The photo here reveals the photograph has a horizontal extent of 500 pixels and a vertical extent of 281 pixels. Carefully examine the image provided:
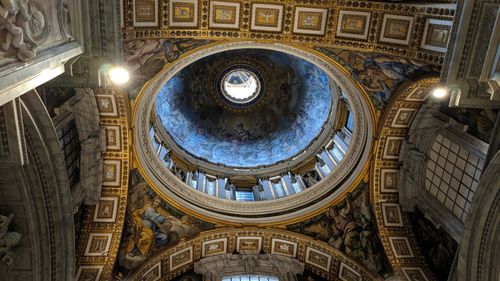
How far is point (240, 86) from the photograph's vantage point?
2564 centimetres

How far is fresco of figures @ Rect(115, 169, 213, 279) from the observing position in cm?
1425

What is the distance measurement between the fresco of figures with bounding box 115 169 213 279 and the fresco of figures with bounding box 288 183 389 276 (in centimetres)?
382

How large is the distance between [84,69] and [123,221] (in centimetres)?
689

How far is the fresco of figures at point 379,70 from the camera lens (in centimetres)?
1228

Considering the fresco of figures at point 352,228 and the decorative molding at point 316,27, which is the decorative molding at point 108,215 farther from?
the fresco of figures at point 352,228

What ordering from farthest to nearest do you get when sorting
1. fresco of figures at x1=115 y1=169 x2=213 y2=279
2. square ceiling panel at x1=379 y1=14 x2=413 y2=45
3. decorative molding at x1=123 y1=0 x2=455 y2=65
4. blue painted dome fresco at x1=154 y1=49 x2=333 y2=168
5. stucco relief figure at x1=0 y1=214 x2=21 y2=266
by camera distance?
blue painted dome fresco at x1=154 y1=49 x2=333 y2=168, fresco of figures at x1=115 y1=169 x2=213 y2=279, square ceiling panel at x1=379 y1=14 x2=413 y2=45, decorative molding at x1=123 y1=0 x2=455 y2=65, stucco relief figure at x1=0 y1=214 x2=21 y2=266

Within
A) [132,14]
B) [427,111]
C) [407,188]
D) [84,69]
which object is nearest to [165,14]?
[132,14]

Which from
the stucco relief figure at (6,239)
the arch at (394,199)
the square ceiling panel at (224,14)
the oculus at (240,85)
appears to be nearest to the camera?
the stucco relief figure at (6,239)

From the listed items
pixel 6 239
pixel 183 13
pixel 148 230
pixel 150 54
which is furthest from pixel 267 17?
pixel 6 239

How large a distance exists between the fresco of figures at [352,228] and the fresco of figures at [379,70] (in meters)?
3.62

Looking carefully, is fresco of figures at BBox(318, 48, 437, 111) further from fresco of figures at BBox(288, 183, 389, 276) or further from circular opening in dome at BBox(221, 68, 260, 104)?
circular opening in dome at BBox(221, 68, 260, 104)

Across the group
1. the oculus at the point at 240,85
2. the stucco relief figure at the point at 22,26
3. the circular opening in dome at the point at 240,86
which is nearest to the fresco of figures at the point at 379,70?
the stucco relief figure at the point at 22,26

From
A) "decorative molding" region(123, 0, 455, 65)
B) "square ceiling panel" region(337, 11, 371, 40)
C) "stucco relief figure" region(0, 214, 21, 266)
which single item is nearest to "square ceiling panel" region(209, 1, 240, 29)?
"decorative molding" region(123, 0, 455, 65)

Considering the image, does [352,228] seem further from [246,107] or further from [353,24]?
[246,107]
